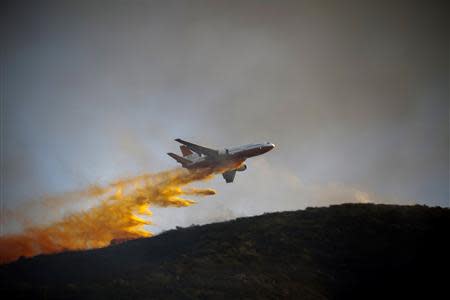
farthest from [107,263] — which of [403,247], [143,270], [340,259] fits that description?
[403,247]

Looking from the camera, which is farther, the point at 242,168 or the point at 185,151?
the point at 185,151

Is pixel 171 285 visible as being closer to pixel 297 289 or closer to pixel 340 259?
pixel 297 289

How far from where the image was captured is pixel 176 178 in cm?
8619

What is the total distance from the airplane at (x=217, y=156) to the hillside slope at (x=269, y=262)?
12.2 meters

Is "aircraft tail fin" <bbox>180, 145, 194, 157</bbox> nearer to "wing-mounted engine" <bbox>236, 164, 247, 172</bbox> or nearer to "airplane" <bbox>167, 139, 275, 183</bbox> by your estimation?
"airplane" <bbox>167, 139, 275, 183</bbox>

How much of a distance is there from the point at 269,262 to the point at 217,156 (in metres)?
27.1

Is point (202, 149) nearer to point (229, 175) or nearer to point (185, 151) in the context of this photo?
point (185, 151)

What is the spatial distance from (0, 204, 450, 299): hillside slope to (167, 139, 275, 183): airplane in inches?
482

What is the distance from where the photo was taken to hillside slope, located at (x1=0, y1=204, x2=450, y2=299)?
48.4 meters

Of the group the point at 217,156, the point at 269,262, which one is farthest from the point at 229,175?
the point at 269,262

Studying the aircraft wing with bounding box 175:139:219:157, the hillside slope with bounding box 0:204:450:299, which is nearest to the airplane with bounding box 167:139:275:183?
the aircraft wing with bounding box 175:139:219:157

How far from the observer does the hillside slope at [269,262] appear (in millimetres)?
48438

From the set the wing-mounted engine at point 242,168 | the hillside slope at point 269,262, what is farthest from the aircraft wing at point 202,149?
the hillside slope at point 269,262

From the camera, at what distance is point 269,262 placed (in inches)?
2221
